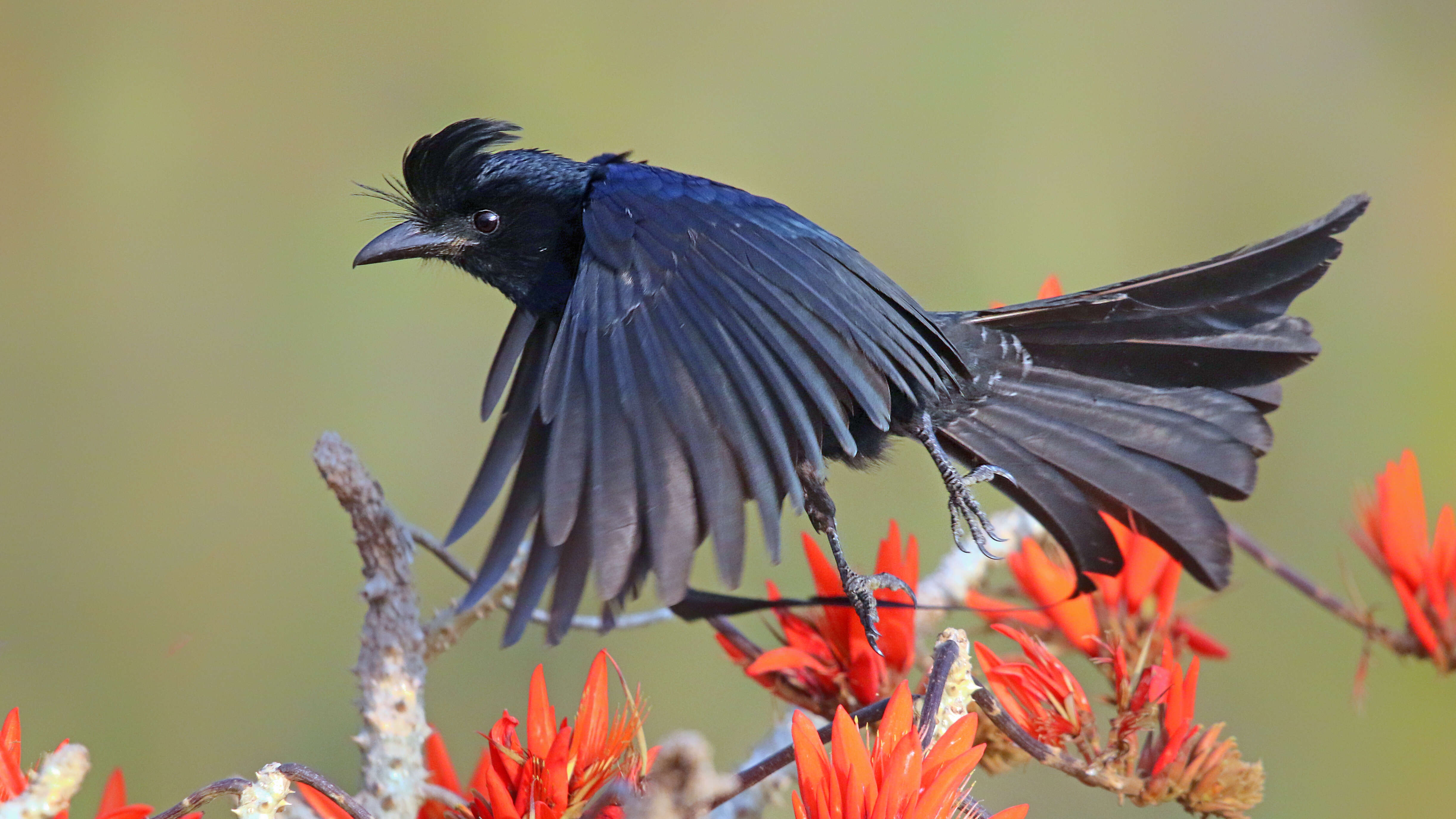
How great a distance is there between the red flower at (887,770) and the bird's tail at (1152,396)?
0.39m

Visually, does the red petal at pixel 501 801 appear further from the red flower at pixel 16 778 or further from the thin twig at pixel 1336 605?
the thin twig at pixel 1336 605

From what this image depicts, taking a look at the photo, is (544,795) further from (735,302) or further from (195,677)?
(195,677)

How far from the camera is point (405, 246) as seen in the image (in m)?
1.10

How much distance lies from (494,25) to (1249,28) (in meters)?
1.60

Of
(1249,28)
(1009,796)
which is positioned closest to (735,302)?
(1009,796)

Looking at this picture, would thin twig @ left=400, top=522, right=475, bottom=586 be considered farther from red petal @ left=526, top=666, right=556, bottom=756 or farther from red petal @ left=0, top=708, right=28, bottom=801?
red petal @ left=0, top=708, right=28, bottom=801

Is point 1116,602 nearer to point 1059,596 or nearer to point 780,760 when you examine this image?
point 1059,596

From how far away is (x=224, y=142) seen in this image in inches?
81.5

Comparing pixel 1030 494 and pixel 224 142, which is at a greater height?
pixel 224 142

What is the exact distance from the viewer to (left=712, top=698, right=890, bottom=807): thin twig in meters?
0.64

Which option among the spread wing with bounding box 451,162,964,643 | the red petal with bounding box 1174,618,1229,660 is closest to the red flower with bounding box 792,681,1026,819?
the spread wing with bounding box 451,162,964,643

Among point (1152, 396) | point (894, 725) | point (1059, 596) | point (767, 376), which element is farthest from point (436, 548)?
point (1152, 396)

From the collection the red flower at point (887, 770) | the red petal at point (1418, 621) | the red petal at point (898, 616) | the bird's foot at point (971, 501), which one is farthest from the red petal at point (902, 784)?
the red petal at point (1418, 621)

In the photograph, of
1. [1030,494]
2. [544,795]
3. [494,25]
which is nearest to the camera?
[544,795]
